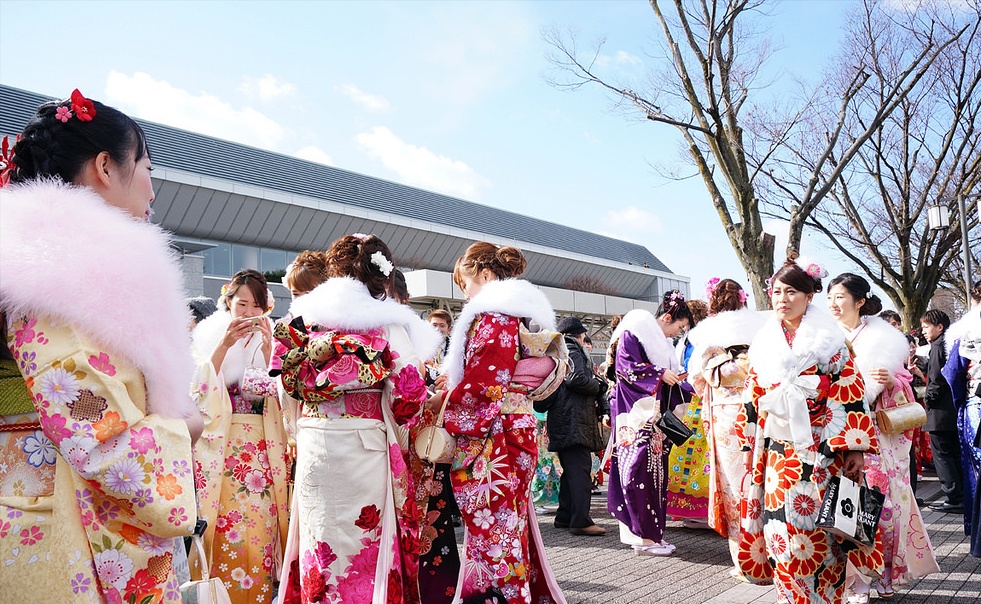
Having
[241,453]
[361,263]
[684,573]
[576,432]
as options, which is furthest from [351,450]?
[576,432]

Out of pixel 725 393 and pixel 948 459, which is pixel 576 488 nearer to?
pixel 725 393

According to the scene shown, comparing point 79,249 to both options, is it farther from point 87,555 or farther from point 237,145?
point 237,145

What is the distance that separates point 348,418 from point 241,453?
798 mm

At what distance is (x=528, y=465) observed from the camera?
11.9 ft

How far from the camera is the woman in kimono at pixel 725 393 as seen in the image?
514 cm

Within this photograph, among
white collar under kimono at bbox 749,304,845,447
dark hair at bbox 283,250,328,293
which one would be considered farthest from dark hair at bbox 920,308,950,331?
dark hair at bbox 283,250,328,293

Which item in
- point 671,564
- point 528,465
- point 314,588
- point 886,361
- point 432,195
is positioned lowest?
point 671,564

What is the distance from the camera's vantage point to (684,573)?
4902mm

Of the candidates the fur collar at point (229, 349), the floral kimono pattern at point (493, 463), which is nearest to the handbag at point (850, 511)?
the floral kimono pattern at point (493, 463)

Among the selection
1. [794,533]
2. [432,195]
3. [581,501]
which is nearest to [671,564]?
[581,501]

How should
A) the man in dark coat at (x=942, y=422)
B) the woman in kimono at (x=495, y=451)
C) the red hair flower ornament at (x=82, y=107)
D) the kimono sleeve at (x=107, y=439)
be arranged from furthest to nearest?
the man in dark coat at (x=942, y=422), the woman in kimono at (x=495, y=451), the red hair flower ornament at (x=82, y=107), the kimono sleeve at (x=107, y=439)

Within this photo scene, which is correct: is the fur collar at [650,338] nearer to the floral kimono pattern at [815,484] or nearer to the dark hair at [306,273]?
the floral kimono pattern at [815,484]

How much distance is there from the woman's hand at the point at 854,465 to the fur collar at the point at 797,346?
1.44ft

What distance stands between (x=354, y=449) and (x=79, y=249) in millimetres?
1990
